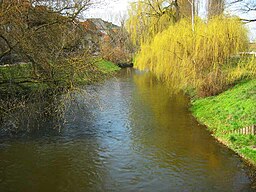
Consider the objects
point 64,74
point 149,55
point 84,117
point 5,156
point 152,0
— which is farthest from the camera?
point 152,0

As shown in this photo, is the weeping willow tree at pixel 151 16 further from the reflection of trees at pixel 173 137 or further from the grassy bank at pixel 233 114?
the grassy bank at pixel 233 114

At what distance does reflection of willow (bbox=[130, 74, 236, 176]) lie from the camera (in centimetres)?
903

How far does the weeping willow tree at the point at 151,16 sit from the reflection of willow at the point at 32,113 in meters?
10.7

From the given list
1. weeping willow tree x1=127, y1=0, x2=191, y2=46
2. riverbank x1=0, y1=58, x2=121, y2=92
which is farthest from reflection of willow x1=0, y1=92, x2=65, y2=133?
weeping willow tree x1=127, y1=0, x2=191, y2=46

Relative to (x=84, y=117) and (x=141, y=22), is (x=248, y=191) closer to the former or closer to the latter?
(x=84, y=117)

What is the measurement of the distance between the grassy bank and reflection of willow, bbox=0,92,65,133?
612 centimetres

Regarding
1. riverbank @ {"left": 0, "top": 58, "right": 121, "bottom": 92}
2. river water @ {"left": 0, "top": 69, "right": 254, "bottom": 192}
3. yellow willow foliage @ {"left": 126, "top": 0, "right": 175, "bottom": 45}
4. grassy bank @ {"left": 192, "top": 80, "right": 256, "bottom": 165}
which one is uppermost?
yellow willow foliage @ {"left": 126, "top": 0, "right": 175, "bottom": 45}

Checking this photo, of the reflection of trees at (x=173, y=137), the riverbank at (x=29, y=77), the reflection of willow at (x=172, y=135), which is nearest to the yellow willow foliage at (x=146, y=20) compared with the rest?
the reflection of willow at (x=172, y=135)

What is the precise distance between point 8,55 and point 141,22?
42.6 ft

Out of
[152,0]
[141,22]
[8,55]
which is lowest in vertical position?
[8,55]

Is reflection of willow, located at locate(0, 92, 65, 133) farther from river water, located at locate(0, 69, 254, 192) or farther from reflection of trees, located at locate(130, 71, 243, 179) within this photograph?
reflection of trees, located at locate(130, 71, 243, 179)

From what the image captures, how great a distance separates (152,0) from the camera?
901 inches

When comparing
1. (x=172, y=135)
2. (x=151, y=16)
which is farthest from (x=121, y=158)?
(x=151, y=16)

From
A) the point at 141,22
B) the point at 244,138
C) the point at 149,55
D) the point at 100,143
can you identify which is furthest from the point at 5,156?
the point at 141,22
